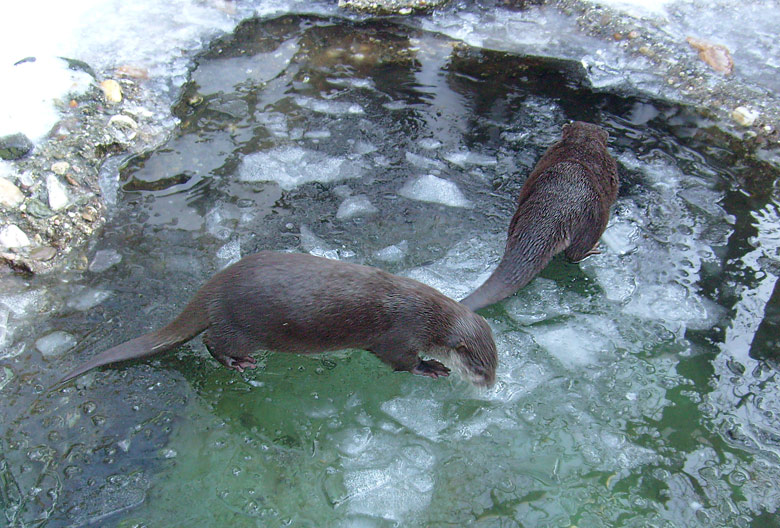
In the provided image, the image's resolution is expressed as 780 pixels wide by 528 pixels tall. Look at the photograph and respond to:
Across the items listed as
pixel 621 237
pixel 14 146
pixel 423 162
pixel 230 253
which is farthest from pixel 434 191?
pixel 14 146

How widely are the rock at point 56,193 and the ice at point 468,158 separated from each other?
64.4 inches

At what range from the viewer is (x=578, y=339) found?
211cm

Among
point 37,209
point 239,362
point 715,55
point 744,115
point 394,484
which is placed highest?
point 715,55

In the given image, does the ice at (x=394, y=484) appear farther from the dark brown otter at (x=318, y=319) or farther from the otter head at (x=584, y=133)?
the otter head at (x=584, y=133)

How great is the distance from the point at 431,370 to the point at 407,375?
0.09 metres

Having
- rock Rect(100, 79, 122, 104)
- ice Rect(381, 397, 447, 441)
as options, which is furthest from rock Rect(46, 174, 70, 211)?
ice Rect(381, 397, 447, 441)

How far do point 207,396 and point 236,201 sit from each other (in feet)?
2.99

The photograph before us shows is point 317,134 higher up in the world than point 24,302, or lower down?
higher up

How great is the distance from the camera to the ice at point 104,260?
2.18 meters

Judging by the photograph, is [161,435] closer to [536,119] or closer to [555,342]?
[555,342]

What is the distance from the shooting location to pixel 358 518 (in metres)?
1.62

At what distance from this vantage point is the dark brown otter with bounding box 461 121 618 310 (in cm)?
215

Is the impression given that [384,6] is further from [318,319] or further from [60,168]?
[318,319]

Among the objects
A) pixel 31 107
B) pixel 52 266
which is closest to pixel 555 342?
pixel 52 266
